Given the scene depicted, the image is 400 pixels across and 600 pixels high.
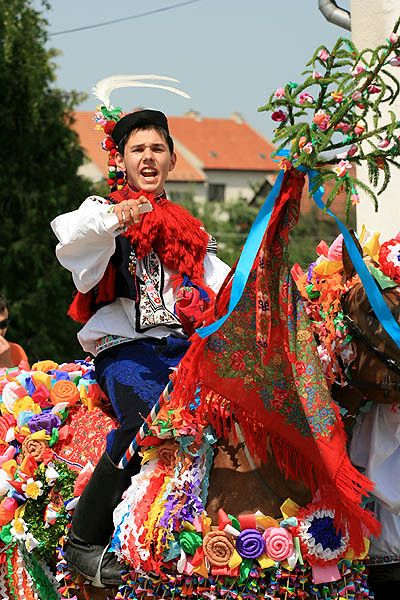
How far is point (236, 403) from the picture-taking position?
3.90 m

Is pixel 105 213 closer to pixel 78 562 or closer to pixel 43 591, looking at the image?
pixel 78 562

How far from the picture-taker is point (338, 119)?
11.4ft

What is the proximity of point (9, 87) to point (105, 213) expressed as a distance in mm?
11886

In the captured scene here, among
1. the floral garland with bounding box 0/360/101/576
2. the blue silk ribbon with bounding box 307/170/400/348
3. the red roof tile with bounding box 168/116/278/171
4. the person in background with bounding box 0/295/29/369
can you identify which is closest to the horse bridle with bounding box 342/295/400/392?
the blue silk ribbon with bounding box 307/170/400/348

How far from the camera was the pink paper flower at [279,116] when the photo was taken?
140 inches

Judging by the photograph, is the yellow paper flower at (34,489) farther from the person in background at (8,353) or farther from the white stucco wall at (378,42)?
the white stucco wall at (378,42)

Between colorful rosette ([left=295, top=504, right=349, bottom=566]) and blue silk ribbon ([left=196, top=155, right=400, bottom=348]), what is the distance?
2.35 feet

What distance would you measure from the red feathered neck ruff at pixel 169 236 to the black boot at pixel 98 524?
0.89 m

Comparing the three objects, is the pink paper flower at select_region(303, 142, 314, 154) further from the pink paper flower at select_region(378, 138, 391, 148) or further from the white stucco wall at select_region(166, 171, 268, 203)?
the white stucco wall at select_region(166, 171, 268, 203)

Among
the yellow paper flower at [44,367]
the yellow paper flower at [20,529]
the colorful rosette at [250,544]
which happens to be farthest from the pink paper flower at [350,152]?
the yellow paper flower at [44,367]

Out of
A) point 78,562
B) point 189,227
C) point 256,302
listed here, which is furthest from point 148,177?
point 78,562

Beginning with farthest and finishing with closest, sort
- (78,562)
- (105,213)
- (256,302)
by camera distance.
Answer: (78,562), (105,213), (256,302)

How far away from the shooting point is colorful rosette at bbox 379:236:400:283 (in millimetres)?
3914

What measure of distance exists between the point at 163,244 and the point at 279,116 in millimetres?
1177
